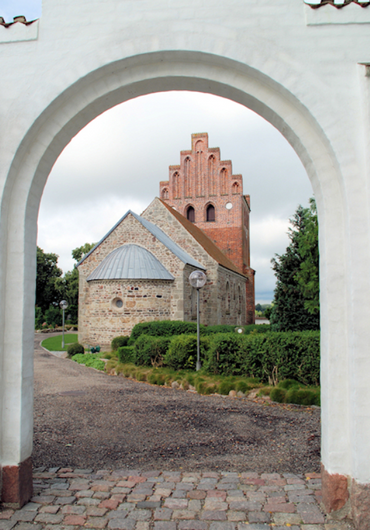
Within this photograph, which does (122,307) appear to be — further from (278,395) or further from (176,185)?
(176,185)

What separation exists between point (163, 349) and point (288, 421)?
5.12 metres

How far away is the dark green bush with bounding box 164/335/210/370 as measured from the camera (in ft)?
32.1

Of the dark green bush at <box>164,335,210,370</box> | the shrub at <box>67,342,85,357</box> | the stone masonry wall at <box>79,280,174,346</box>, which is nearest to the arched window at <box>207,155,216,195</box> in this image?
the stone masonry wall at <box>79,280,174,346</box>

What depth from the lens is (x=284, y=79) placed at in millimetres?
3229

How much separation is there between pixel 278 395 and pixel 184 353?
10.8 feet

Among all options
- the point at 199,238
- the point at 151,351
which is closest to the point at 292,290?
the point at 151,351

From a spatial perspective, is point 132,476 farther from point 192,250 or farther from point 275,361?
point 192,250

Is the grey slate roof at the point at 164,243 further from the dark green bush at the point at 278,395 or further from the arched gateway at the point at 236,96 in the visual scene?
the arched gateway at the point at 236,96

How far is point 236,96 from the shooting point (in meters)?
3.66

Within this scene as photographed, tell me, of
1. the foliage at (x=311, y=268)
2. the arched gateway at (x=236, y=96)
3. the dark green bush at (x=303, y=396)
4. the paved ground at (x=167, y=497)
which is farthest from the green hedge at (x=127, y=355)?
the arched gateway at (x=236, y=96)

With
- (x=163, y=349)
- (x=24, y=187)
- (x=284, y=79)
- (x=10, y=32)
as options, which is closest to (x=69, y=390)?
(x=163, y=349)

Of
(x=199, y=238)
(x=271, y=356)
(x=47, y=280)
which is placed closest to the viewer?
(x=271, y=356)

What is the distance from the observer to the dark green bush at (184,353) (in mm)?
9797

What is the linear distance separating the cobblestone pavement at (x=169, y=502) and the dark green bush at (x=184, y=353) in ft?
19.1
